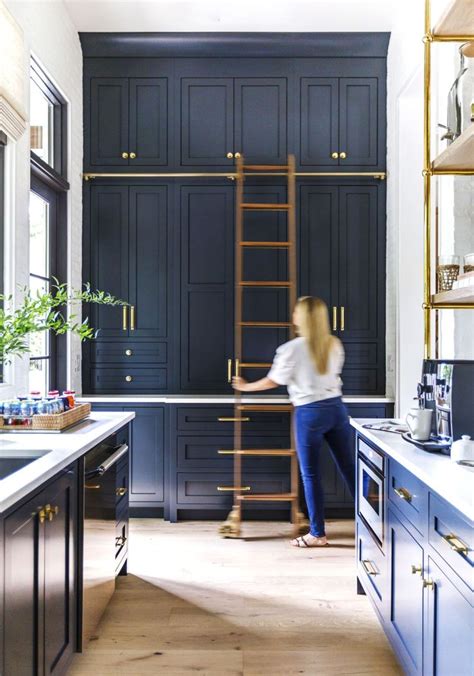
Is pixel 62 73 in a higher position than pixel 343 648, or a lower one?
higher

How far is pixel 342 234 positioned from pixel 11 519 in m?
3.32

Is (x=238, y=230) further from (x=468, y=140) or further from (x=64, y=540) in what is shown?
(x=64, y=540)

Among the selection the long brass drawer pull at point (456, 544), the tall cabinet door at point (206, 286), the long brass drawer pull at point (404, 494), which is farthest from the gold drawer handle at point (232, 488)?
the long brass drawer pull at point (456, 544)

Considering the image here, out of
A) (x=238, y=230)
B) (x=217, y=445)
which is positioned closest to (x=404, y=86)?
(x=238, y=230)

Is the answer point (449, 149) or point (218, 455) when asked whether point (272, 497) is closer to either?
point (218, 455)

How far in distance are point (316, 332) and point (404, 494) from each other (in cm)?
159

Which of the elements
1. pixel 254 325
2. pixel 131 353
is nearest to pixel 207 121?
pixel 254 325

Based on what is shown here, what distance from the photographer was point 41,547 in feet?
A: 5.96

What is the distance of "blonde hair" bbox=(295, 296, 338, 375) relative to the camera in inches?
138

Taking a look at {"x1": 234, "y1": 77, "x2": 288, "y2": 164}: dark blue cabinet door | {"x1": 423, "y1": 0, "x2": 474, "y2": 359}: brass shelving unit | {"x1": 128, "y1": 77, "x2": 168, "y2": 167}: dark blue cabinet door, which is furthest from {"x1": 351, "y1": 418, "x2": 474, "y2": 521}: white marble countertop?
{"x1": 128, "y1": 77, "x2": 168, "y2": 167}: dark blue cabinet door

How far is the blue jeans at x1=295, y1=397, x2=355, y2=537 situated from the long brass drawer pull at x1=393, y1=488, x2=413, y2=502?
1.41 meters

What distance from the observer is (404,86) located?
12.9ft

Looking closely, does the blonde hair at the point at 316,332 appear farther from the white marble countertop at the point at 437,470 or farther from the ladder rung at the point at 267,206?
the white marble countertop at the point at 437,470

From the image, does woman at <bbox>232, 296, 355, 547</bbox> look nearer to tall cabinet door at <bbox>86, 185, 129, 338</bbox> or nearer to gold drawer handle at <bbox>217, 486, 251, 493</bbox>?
gold drawer handle at <bbox>217, 486, 251, 493</bbox>
